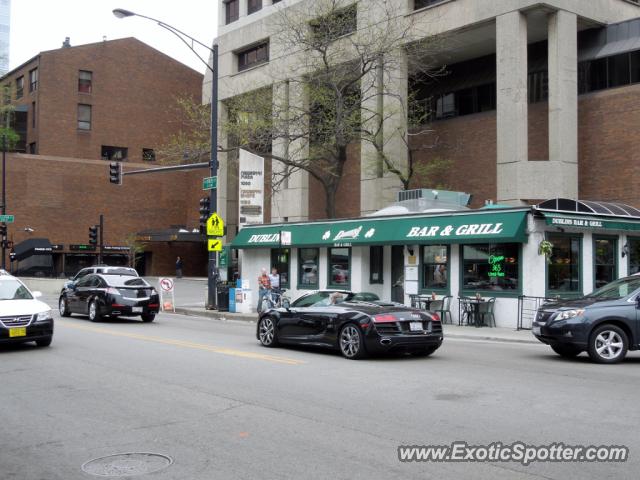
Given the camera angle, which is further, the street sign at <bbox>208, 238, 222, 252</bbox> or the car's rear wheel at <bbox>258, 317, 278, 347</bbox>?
the street sign at <bbox>208, 238, 222, 252</bbox>

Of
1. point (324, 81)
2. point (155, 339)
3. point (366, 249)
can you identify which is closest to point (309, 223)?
point (366, 249)

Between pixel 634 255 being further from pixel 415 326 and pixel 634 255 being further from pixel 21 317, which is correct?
pixel 21 317

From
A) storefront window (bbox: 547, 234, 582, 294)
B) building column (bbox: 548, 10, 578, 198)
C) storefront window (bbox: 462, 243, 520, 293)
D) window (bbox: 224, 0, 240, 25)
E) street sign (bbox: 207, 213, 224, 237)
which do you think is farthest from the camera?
window (bbox: 224, 0, 240, 25)

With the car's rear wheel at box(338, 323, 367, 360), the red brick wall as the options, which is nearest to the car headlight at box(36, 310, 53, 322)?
the car's rear wheel at box(338, 323, 367, 360)

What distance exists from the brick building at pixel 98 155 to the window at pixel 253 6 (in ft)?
31.3

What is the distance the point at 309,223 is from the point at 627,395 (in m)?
18.6

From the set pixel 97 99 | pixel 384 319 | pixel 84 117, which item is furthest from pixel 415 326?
pixel 97 99

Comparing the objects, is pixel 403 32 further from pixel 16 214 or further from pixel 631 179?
pixel 16 214

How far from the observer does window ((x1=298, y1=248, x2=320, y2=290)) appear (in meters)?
27.1

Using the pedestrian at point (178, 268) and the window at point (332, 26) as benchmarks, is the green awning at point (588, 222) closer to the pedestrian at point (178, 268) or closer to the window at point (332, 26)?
the window at point (332, 26)

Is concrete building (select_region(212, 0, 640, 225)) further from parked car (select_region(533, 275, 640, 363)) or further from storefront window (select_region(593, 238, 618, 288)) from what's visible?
parked car (select_region(533, 275, 640, 363))

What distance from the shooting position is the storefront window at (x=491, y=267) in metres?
20.8

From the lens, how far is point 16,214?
5559 centimetres

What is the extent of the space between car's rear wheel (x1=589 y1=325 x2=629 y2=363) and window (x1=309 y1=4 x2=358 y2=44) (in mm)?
22252
